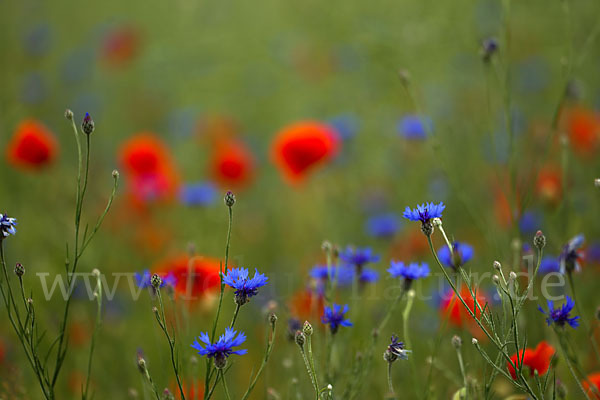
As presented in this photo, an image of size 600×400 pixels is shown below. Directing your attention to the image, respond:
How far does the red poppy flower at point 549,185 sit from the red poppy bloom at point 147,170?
1.14m

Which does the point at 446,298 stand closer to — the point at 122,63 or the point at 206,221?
the point at 206,221

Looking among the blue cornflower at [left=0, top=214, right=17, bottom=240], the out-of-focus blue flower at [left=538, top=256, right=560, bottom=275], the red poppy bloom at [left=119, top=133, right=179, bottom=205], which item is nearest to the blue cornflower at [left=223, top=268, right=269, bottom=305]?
the blue cornflower at [left=0, top=214, right=17, bottom=240]

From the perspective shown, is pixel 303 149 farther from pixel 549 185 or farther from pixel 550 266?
pixel 550 266

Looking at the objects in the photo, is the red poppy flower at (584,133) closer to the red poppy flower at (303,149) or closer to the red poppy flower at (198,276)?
the red poppy flower at (303,149)

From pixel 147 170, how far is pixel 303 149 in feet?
1.70

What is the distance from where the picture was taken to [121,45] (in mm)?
3070

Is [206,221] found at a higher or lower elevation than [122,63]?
lower

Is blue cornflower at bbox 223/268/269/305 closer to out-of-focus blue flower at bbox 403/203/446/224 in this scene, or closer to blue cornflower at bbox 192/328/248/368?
blue cornflower at bbox 192/328/248/368

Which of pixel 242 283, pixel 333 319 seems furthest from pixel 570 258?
pixel 242 283

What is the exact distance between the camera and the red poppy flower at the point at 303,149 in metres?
1.81

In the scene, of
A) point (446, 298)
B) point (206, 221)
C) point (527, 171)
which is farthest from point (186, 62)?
point (446, 298)

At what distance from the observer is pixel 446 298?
1288mm

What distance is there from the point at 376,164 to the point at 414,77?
1.32 ft

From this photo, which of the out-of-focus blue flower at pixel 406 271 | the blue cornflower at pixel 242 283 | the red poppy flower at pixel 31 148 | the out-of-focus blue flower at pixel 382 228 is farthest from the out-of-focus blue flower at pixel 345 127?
the blue cornflower at pixel 242 283
